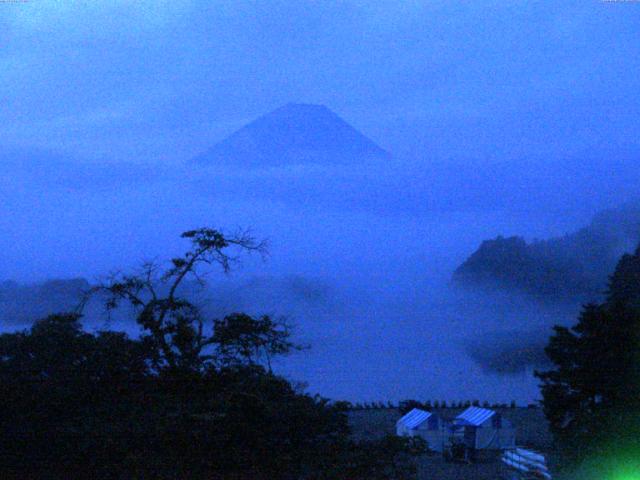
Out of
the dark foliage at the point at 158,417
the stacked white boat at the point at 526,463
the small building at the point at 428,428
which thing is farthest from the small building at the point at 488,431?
the dark foliage at the point at 158,417

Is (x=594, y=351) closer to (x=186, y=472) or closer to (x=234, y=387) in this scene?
(x=234, y=387)

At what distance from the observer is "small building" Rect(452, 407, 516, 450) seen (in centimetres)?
2011

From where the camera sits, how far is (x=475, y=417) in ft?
69.8

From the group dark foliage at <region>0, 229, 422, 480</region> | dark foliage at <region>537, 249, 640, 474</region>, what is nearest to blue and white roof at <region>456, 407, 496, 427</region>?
dark foliage at <region>537, 249, 640, 474</region>

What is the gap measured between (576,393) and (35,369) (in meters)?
7.92

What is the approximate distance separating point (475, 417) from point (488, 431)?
2.69ft

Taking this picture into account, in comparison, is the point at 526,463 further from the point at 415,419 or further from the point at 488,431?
the point at 415,419

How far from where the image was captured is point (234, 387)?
10.3 m

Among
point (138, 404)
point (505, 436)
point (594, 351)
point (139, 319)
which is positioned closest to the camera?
point (138, 404)

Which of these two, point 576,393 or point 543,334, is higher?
point 543,334

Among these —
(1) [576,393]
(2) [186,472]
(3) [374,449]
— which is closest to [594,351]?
(1) [576,393]

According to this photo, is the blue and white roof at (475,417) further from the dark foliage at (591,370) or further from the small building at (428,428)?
the dark foliage at (591,370)

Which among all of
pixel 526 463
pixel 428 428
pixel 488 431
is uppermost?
pixel 428 428

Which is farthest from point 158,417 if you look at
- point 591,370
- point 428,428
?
point 428,428
